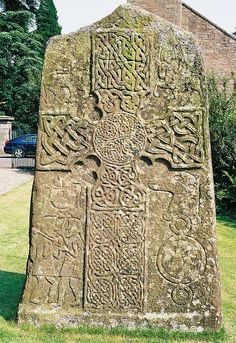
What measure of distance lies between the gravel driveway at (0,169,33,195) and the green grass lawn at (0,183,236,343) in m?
6.97

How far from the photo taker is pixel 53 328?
5172mm

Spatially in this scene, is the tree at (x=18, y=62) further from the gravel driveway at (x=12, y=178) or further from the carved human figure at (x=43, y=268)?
the carved human figure at (x=43, y=268)

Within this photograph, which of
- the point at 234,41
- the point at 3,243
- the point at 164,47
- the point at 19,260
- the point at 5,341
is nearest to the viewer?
the point at 5,341

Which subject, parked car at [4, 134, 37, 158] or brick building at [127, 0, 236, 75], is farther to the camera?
parked car at [4, 134, 37, 158]

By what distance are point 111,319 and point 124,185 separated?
1.32 m

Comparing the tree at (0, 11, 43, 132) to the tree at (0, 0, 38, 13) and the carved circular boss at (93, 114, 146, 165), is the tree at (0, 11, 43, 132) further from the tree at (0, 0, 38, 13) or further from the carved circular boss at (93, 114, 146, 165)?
the carved circular boss at (93, 114, 146, 165)

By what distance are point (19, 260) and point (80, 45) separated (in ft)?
13.9

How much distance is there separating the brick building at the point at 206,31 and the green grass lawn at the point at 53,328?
593 inches

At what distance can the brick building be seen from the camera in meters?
24.4

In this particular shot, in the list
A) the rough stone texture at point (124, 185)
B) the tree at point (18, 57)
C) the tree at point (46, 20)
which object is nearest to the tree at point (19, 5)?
the tree at point (18, 57)

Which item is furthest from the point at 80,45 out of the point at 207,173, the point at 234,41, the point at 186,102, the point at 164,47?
the point at 234,41

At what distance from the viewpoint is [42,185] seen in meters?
5.24

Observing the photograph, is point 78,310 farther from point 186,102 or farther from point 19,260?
point 19,260

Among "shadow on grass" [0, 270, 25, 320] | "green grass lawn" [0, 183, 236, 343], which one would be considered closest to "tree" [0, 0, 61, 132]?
"green grass lawn" [0, 183, 236, 343]
